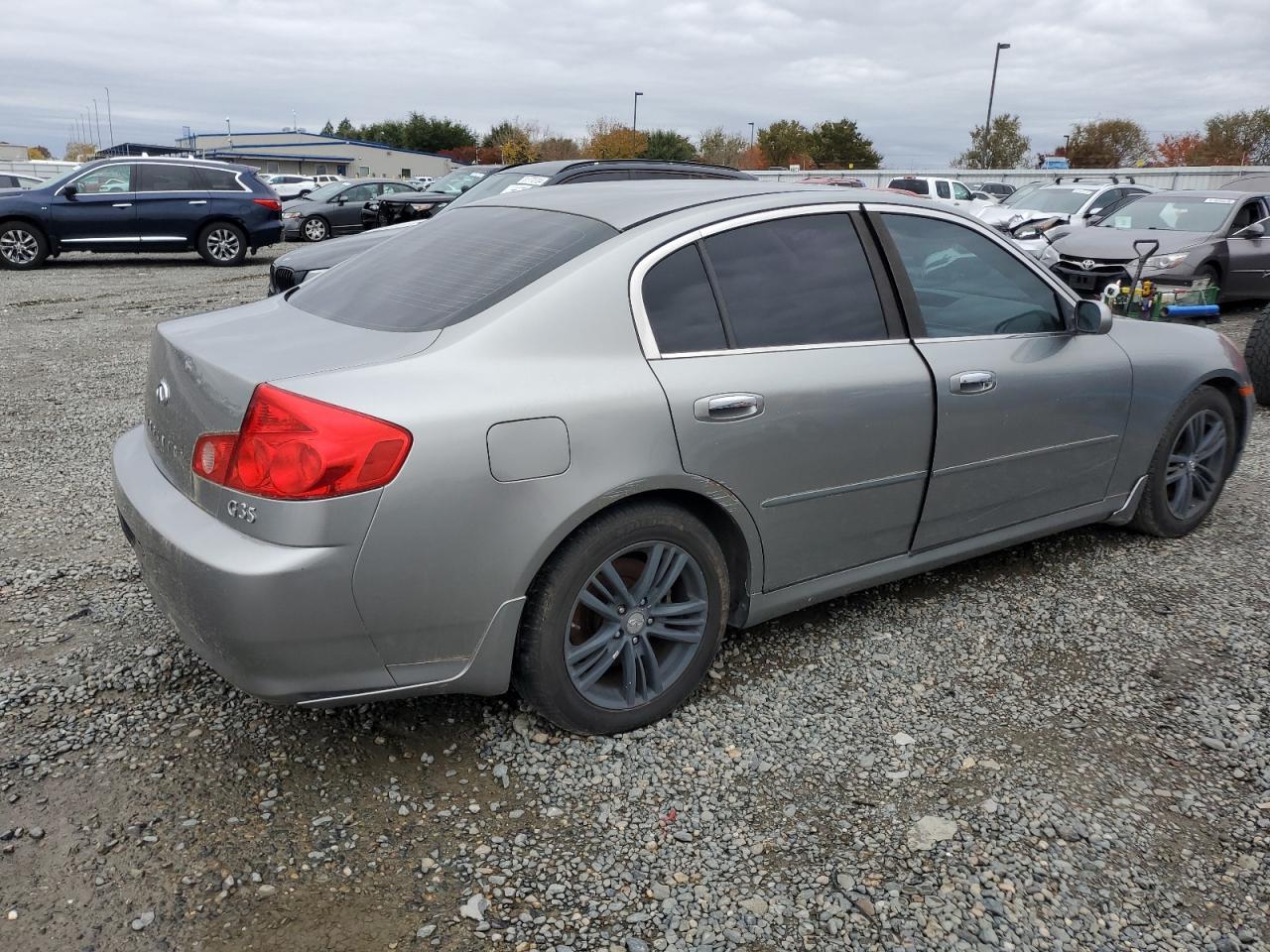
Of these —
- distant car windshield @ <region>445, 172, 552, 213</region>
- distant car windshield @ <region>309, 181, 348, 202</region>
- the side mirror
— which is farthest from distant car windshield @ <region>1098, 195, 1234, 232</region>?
distant car windshield @ <region>309, 181, 348, 202</region>

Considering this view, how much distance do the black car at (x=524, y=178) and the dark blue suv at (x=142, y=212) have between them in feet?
24.7

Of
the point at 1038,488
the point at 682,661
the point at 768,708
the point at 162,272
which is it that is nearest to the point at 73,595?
the point at 682,661

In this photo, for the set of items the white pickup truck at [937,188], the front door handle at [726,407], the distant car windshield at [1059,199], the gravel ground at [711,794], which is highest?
the white pickup truck at [937,188]

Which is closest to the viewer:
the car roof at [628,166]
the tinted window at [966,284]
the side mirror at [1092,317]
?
the tinted window at [966,284]

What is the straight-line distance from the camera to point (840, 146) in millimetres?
71500

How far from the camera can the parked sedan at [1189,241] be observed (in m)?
11.0

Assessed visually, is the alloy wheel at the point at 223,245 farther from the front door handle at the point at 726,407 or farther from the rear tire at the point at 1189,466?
the front door handle at the point at 726,407

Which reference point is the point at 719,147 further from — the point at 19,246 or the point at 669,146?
the point at 19,246

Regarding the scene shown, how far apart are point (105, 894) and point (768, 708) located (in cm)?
186

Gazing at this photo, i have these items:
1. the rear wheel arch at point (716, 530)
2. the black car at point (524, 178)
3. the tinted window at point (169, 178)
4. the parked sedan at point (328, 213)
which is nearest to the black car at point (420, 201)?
the parked sedan at point (328, 213)

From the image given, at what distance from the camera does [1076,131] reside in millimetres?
65375

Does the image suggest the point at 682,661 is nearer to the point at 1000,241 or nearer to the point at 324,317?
the point at 324,317

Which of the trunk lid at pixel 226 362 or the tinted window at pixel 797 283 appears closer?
the trunk lid at pixel 226 362

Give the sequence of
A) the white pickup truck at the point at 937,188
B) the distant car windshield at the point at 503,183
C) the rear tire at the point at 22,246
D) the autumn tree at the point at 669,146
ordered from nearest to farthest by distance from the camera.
A: the distant car windshield at the point at 503,183 < the rear tire at the point at 22,246 < the white pickup truck at the point at 937,188 < the autumn tree at the point at 669,146
